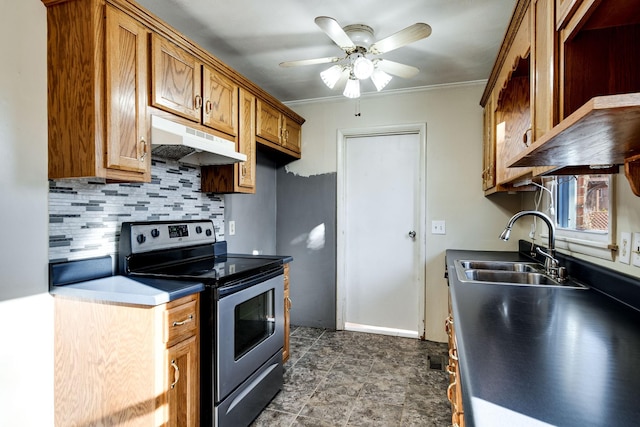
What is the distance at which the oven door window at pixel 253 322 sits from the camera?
71.1 inches

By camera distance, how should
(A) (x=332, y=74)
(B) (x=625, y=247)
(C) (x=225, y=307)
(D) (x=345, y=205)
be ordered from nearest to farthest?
(B) (x=625, y=247)
(C) (x=225, y=307)
(A) (x=332, y=74)
(D) (x=345, y=205)

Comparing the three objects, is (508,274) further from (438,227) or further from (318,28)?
(318,28)

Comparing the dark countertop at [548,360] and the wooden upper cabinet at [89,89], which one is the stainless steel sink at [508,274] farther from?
the wooden upper cabinet at [89,89]

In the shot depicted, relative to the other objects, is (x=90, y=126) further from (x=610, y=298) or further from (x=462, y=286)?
(x=610, y=298)

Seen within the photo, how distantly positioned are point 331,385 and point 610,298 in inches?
65.8

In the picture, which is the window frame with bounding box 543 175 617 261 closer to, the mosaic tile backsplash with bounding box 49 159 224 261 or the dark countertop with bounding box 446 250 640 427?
the dark countertop with bounding box 446 250 640 427

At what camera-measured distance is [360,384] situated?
236cm

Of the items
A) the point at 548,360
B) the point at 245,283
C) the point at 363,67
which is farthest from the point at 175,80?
the point at 548,360

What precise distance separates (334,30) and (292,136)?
1673 millimetres

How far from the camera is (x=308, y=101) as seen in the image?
348 cm

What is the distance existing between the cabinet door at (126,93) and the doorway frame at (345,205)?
6.60 ft

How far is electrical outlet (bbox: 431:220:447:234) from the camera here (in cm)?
309

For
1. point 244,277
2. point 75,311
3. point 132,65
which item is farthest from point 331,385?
point 132,65

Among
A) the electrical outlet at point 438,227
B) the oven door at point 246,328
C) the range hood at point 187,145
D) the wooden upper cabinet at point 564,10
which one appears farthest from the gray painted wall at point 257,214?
the wooden upper cabinet at point 564,10
